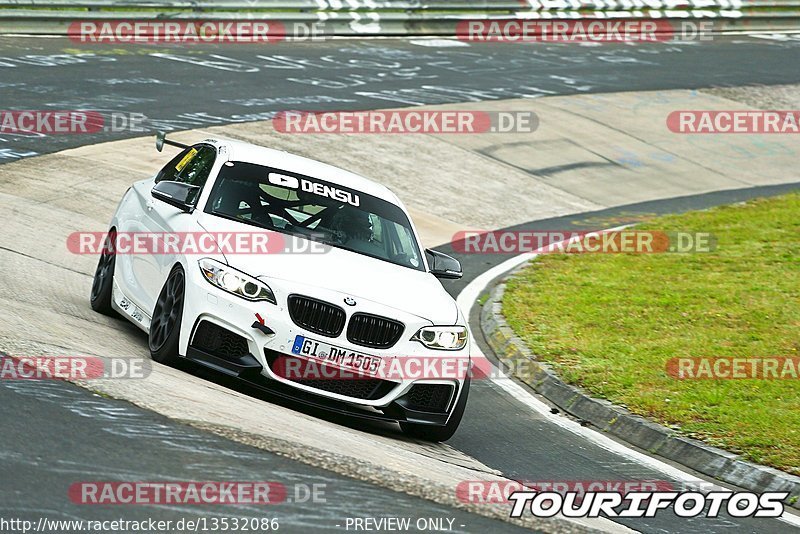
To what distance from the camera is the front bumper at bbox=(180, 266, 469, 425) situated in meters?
7.61

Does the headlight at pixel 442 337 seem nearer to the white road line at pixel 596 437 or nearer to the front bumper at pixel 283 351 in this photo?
the front bumper at pixel 283 351

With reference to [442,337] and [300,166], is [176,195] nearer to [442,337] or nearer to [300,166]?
[300,166]

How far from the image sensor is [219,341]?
7.73 metres

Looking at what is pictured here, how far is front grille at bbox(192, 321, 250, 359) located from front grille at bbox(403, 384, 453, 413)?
1.11 metres

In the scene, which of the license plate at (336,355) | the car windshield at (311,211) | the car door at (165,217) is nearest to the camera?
the license plate at (336,355)

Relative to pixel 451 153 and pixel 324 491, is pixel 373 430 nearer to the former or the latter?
pixel 324 491

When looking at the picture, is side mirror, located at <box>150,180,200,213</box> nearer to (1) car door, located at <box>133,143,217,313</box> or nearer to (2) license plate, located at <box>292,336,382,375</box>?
(1) car door, located at <box>133,143,217,313</box>

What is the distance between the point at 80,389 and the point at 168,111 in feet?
43.6

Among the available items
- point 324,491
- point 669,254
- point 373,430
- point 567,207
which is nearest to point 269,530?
point 324,491

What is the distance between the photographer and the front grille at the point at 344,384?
7.65 meters

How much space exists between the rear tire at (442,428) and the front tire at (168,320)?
160 centimetres

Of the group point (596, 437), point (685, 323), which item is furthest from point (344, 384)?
Answer: point (685, 323)

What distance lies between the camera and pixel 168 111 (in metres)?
19.6

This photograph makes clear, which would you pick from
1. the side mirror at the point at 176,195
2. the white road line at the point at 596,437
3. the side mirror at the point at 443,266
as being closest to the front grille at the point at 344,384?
the side mirror at the point at 443,266
